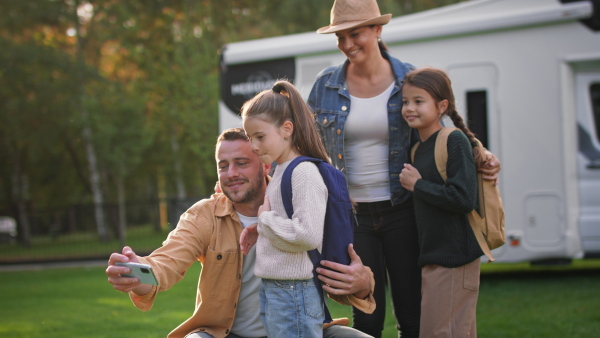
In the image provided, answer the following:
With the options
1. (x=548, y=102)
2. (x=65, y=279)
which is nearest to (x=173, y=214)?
(x=65, y=279)

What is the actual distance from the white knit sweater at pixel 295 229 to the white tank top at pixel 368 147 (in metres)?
0.85

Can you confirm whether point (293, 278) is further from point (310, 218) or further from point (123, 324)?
point (123, 324)

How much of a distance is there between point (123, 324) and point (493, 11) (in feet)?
18.4

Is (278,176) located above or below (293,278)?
above

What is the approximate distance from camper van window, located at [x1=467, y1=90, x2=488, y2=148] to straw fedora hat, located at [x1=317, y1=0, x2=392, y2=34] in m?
4.99

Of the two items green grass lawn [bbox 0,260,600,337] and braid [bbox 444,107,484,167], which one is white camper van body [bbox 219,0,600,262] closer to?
green grass lawn [bbox 0,260,600,337]

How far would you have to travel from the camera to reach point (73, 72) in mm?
20000

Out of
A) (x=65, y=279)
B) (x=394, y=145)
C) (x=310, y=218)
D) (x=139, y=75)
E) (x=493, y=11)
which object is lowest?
(x=65, y=279)

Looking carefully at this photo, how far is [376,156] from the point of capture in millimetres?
3545

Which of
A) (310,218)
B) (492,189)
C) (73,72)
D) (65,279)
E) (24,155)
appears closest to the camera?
(310,218)

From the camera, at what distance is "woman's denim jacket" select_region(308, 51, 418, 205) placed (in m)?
3.49

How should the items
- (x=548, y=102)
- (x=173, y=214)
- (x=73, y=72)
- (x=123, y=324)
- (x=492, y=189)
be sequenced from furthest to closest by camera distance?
(x=73, y=72) → (x=173, y=214) → (x=548, y=102) → (x=123, y=324) → (x=492, y=189)

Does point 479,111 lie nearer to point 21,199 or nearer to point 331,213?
point 331,213

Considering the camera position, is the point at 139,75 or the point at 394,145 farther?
the point at 139,75
